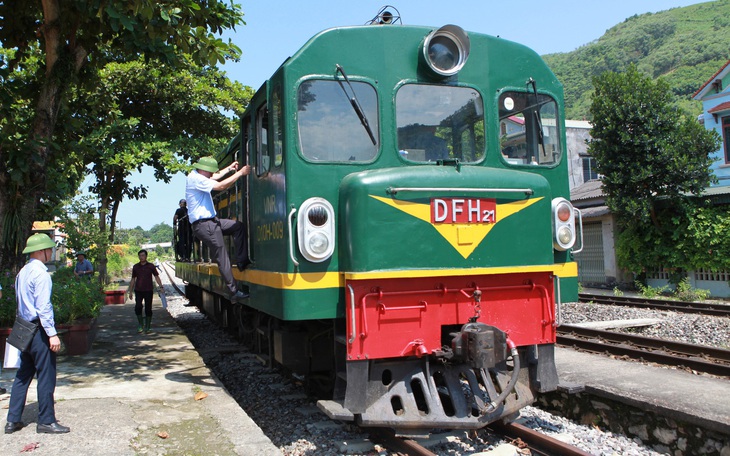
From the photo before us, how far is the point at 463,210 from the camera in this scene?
4.78 meters

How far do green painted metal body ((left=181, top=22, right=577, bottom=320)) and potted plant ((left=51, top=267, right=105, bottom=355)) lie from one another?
433cm

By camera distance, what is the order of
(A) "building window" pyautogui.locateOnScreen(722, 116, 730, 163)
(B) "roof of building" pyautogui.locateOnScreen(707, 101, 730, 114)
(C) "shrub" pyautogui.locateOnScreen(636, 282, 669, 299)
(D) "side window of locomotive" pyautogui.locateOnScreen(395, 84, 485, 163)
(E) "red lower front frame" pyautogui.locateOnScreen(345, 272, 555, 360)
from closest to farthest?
(E) "red lower front frame" pyautogui.locateOnScreen(345, 272, 555, 360) → (D) "side window of locomotive" pyautogui.locateOnScreen(395, 84, 485, 163) → (C) "shrub" pyautogui.locateOnScreen(636, 282, 669, 299) → (B) "roof of building" pyautogui.locateOnScreen(707, 101, 730, 114) → (A) "building window" pyautogui.locateOnScreen(722, 116, 730, 163)

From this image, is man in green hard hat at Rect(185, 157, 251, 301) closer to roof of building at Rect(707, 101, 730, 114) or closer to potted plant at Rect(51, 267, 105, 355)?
potted plant at Rect(51, 267, 105, 355)

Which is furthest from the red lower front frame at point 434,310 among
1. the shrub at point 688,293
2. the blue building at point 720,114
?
the blue building at point 720,114

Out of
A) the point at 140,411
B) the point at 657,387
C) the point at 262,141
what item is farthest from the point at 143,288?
the point at 657,387

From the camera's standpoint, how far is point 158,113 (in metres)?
16.1

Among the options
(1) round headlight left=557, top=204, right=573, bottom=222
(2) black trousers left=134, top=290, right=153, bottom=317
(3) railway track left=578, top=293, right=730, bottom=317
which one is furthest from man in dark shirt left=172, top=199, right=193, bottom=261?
(3) railway track left=578, top=293, right=730, bottom=317

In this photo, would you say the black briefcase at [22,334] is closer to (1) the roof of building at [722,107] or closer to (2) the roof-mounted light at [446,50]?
(2) the roof-mounted light at [446,50]

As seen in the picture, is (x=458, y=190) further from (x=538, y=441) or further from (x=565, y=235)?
(x=538, y=441)

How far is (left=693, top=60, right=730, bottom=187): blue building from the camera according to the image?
20.7 metres

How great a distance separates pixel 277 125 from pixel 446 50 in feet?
5.35

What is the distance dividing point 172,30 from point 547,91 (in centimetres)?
435

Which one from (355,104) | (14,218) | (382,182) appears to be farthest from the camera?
(14,218)

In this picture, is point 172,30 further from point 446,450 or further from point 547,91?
point 446,450
